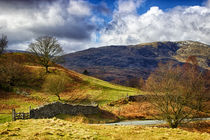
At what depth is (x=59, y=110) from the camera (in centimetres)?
3416

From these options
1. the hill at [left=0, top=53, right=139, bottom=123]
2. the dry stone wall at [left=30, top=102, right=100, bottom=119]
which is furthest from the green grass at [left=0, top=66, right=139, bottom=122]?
the dry stone wall at [left=30, top=102, right=100, bottom=119]

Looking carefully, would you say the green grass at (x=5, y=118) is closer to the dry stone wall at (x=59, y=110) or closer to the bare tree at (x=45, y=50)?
the dry stone wall at (x=59, y=110)

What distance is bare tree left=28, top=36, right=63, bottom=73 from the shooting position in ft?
222

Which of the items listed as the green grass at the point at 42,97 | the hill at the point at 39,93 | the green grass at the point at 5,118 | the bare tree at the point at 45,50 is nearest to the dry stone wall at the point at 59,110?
the green grass at the point at 5,118

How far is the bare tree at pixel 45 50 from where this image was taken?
67812 millimetres

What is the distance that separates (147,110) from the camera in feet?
146

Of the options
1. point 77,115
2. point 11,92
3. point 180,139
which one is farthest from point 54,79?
point 180,139

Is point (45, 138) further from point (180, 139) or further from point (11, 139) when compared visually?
point (180, 139)

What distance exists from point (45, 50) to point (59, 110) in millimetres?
39679

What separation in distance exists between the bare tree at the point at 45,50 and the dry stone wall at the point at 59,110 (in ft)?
113

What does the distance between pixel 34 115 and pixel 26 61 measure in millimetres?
53216

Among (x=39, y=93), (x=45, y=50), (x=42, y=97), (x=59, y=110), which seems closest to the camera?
(x=59, y=110)

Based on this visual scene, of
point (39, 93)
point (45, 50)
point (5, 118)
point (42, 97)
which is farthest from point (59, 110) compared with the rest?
point (45, 50)

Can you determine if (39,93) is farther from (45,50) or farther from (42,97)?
(45,50)
